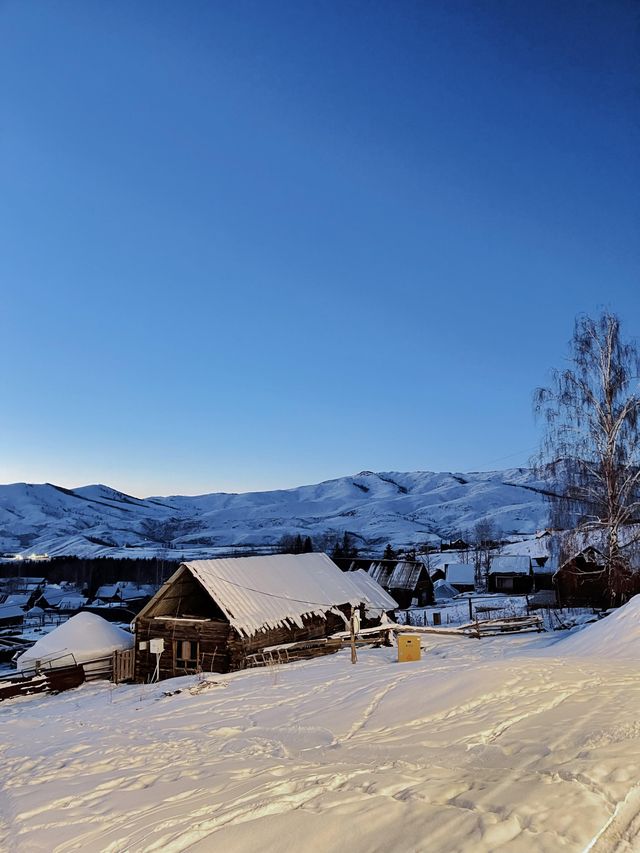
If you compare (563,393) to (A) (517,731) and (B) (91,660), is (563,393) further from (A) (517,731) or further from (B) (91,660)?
(B) (91,660)

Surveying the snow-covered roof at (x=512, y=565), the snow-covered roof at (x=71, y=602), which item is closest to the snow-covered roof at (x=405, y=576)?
the snow-covered roof at (x=512, y=565)

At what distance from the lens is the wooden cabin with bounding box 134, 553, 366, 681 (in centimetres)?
2341

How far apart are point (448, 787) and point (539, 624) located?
796 inches

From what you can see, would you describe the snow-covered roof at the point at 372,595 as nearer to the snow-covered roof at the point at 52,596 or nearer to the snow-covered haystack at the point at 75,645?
the snow-covered haystack at the point at 75,645

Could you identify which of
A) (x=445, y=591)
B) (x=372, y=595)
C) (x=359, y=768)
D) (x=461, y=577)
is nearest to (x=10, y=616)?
(x=372, y=595)

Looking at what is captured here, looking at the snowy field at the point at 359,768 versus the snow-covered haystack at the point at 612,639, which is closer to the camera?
the snowy field at the point at 359,768

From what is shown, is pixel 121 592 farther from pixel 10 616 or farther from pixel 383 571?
pixel 383 571

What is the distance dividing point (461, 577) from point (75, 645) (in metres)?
55.7

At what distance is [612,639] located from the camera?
53.2ft

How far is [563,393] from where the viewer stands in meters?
21.8

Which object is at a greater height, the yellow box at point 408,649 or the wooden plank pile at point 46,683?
the yellow box at point 408,649

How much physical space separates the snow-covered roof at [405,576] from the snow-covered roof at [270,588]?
82.7ft

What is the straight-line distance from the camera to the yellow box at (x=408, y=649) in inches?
701

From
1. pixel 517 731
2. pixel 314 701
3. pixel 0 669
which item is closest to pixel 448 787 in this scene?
pixel 517 731
